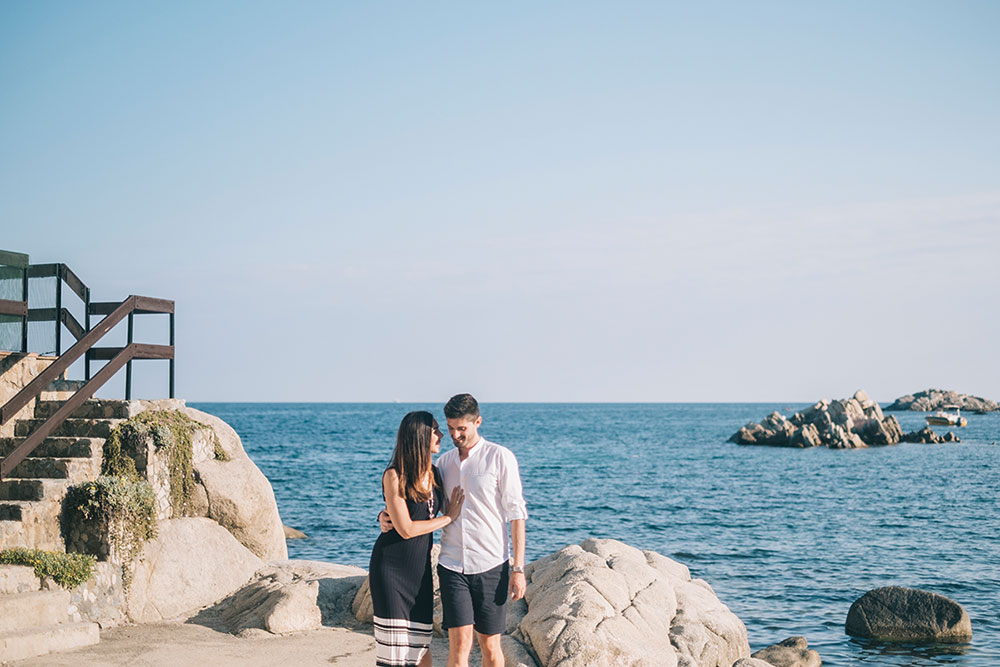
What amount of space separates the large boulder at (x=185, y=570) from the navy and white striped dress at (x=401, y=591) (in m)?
5.70

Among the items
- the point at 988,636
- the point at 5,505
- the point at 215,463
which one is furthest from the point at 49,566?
the point at 988,636

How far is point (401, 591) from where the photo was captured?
6410mm

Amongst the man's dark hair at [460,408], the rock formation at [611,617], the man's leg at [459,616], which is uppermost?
the man's dark hair at [460,408]

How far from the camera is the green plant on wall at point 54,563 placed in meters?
9.70

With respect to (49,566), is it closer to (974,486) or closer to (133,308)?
(133,308)

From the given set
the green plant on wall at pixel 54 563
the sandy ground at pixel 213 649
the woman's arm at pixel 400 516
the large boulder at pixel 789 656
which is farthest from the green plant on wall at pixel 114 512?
the large boulder at pixel 789 656

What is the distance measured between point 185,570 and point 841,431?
6500cm

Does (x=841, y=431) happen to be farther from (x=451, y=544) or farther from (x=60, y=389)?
(x=451, y=544)

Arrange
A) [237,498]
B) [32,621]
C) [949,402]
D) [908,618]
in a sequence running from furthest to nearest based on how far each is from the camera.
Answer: [949,402] → [908,618] → [237,498] → [32,621]

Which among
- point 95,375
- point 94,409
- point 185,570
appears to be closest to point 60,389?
point 94,409

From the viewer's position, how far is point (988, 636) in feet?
47.8

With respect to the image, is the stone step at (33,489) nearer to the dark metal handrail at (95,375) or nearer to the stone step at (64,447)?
the dark metal handrail at (95,375)

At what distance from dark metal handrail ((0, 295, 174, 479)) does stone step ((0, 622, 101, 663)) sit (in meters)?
2.39

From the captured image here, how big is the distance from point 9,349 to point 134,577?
4.06 m
